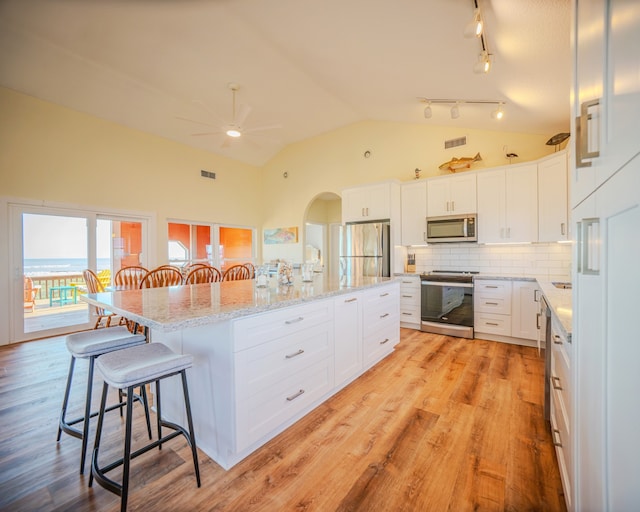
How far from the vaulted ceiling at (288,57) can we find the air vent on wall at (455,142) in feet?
0.74

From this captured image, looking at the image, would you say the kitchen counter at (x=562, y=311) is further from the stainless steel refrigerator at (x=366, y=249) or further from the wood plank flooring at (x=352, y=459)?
the stainless steel refrigerator at (x=366, y=249)

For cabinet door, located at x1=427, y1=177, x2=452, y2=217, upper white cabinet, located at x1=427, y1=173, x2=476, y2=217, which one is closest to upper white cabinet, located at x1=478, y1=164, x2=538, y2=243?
upper white cabinet, located at x1=427, y1=173, x2=476, y2=217

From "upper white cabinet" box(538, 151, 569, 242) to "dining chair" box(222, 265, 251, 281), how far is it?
13.6ft

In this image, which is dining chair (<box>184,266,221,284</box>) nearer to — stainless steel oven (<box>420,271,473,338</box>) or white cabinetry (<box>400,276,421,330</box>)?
white cabinetry (<box>400,276,421,330</box>)

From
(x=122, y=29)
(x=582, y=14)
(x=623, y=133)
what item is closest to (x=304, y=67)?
(x=122, y=29)

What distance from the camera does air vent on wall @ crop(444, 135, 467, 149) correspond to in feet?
14.8

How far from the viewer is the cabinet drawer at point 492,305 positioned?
146 inches

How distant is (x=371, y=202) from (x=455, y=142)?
1.64 meters

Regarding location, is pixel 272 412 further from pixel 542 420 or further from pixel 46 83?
pixel 46 83

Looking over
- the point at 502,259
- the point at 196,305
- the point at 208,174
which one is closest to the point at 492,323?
the point at 502,259

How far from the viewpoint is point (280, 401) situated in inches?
69.8

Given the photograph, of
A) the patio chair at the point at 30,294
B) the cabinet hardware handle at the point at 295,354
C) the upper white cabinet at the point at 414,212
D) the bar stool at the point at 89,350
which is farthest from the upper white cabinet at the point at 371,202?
the patio chair at the point at 30,294

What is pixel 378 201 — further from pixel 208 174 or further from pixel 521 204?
pixel 208 174

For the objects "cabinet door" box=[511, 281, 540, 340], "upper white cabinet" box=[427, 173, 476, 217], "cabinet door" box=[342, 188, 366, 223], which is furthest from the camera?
"cabinet door" box=[342, 188, 366, 223]
